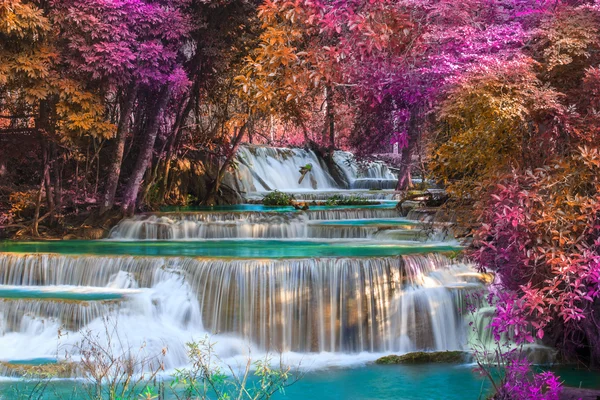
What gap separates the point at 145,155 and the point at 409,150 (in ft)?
22.0

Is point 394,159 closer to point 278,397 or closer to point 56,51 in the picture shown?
point 56,51

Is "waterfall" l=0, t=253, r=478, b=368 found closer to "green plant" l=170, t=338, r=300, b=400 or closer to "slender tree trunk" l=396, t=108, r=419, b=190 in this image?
"green plant" l=170, t=338, r=300, b=400

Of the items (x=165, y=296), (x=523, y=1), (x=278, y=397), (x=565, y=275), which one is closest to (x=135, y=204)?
(x=165, y=296)

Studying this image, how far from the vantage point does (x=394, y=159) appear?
29.5m

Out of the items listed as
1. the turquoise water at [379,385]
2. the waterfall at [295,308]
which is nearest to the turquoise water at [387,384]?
the turquoise water at [379,385]

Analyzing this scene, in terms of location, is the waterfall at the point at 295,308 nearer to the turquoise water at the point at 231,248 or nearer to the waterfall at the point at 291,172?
the turquoise water at the point at 231,248

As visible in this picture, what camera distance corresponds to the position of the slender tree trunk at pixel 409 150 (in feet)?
39.9

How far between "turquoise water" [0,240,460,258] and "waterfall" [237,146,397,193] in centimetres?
949

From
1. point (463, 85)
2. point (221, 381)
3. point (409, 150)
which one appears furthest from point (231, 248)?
point (463, 85)

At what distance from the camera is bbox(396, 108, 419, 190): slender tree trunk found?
12164mm

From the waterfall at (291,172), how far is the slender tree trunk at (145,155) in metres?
7.12

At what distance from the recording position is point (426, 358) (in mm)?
8961

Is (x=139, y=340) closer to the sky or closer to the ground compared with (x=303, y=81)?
closer to the ground

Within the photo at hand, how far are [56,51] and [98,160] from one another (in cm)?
402
